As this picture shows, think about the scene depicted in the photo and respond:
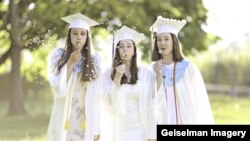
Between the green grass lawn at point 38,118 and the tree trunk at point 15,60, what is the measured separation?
1.21 ft

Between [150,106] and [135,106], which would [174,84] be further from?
[135,106]

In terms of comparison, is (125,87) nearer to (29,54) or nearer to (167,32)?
(167,32)

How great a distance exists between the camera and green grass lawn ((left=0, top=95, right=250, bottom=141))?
13.0 metres

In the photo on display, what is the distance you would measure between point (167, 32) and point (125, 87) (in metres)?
0.61

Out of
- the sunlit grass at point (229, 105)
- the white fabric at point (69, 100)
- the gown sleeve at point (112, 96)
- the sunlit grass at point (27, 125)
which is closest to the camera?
the white fabric at point (69, 100)

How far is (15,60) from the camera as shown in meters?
16.2

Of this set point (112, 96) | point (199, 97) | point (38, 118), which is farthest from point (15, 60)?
point (199, 97)

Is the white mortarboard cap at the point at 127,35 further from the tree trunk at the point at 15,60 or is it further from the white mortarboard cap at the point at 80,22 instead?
the tree trunk at the point at 15,60

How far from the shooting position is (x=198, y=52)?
17.8m

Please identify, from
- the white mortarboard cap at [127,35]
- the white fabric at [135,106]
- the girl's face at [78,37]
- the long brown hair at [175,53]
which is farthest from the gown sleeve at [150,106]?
the girl's face at [78,37]

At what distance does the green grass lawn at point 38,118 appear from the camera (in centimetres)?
1299

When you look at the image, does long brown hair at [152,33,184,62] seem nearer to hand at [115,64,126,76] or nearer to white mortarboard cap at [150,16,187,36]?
white mortarboard cap at [150,16,187,36]

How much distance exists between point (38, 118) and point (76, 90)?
40.5 feet

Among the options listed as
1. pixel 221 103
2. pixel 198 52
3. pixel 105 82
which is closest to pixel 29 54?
pixel 198 52
